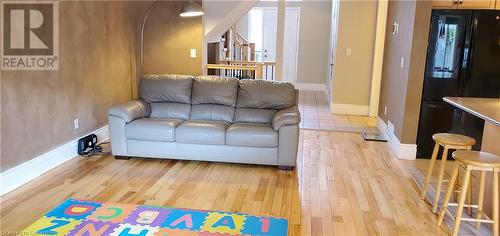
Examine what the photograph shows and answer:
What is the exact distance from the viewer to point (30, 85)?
143 inches

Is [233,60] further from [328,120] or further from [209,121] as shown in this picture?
[209,121]

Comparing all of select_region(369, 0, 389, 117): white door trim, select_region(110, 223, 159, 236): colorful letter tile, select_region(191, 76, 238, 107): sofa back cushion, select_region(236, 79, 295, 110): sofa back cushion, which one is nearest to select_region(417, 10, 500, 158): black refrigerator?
select_region(236, 79, 295, 110): sofa back cushion

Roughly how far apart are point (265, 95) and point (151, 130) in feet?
4.29

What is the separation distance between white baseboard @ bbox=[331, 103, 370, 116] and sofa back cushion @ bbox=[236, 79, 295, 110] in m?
2.98

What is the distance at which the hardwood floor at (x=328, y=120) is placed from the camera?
6.10 metres

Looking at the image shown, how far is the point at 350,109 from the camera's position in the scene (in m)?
7.25

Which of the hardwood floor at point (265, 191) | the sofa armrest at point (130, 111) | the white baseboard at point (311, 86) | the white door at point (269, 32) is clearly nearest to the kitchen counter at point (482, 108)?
the hardwood floor at point (265, 191)

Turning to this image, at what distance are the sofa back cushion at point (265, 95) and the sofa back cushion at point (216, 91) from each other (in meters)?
0.09

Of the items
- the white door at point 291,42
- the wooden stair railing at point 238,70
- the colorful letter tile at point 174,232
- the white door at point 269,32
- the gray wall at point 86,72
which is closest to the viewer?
the colorful letter tile at point 174,232

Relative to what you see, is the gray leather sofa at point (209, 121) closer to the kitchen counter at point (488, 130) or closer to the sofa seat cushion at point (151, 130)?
the sofa seat cushion at point (151, 130)

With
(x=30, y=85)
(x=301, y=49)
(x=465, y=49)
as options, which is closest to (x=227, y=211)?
(x=30, y=85)

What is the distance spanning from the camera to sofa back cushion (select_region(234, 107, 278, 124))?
4.40m

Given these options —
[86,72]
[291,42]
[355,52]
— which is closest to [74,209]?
[86,72]

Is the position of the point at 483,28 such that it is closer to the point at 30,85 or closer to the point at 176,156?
the point at 176,156
